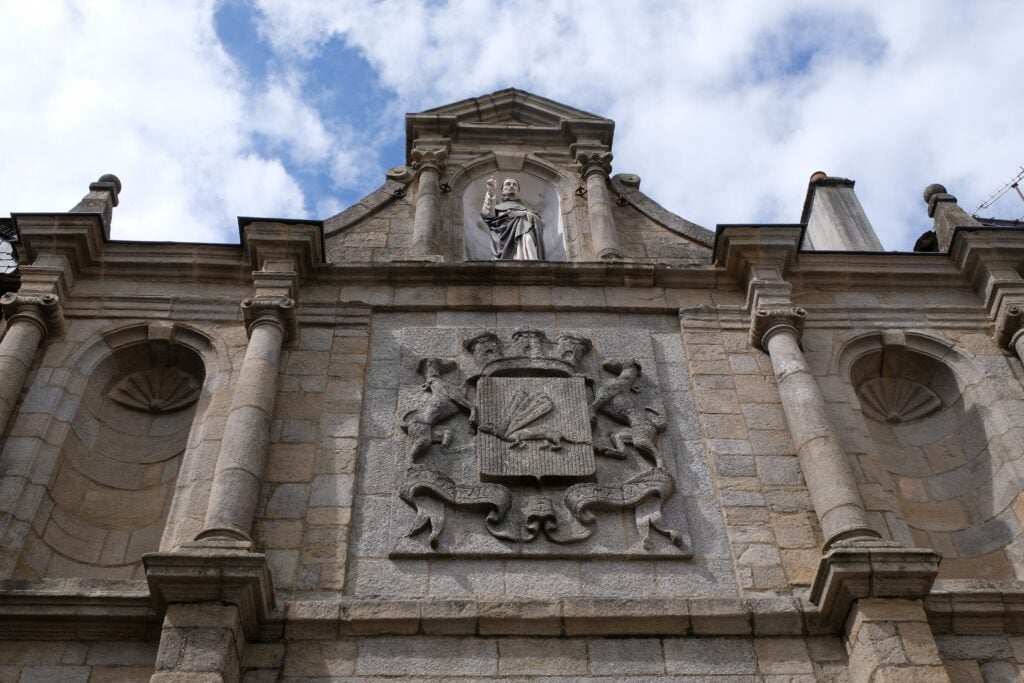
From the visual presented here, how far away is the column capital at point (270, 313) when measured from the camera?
9914 millimetres

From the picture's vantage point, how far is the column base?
7570 mm

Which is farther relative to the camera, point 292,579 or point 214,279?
point 214,279

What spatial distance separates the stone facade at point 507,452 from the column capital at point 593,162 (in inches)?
14.8

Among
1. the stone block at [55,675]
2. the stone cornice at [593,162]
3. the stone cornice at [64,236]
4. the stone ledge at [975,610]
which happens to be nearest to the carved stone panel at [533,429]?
the stone ledge at [975,610]

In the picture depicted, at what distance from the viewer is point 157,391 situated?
1038 centimetres

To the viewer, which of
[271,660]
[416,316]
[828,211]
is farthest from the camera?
[828,211]

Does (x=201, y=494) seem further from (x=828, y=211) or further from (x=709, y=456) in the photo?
(x=828, y=211)

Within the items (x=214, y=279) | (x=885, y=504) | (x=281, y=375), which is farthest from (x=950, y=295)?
(x=214, y=279)

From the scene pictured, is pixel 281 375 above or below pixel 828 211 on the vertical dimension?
below

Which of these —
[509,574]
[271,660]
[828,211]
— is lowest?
[271,660]

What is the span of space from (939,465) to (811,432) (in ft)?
5.44

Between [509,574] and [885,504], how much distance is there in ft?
9.97

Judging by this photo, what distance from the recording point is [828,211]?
15.5 metres

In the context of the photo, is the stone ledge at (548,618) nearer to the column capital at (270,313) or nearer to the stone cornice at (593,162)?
the column capital at (270,313)
